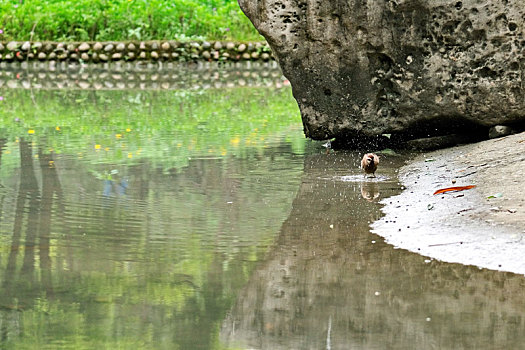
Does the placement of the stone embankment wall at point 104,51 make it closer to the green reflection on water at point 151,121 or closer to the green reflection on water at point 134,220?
the green reflection on water at point 151,121

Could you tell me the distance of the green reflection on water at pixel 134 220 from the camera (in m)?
4.17

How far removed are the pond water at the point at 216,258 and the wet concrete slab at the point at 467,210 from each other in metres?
0.17

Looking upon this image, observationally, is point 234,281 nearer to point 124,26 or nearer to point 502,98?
point 502,98

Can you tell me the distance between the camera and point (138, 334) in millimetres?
3977

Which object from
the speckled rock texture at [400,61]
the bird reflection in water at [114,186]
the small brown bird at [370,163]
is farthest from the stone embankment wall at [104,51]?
the small brown bird at [370,163]

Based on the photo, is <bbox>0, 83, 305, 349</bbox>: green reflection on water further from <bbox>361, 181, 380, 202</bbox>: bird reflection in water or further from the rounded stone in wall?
the rounded stone in wall

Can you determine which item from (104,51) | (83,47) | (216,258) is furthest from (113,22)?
(216,258)

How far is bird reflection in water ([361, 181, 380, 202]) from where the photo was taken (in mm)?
7074

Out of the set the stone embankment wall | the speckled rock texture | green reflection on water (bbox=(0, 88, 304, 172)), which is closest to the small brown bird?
the speckled rock texture

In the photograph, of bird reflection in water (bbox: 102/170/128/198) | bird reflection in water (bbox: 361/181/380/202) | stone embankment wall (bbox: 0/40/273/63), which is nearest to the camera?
bird reflection in water (bbox: 361/181/380/202)

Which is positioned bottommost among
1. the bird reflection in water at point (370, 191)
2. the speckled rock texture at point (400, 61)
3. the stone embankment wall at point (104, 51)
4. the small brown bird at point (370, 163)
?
the stone embankment wall at point (104, 51)

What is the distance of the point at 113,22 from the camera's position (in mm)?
23922

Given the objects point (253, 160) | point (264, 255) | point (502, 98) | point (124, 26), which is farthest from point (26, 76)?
point (264, 255)

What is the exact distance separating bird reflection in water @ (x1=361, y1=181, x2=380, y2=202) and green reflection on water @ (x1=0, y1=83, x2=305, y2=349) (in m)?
0.60
